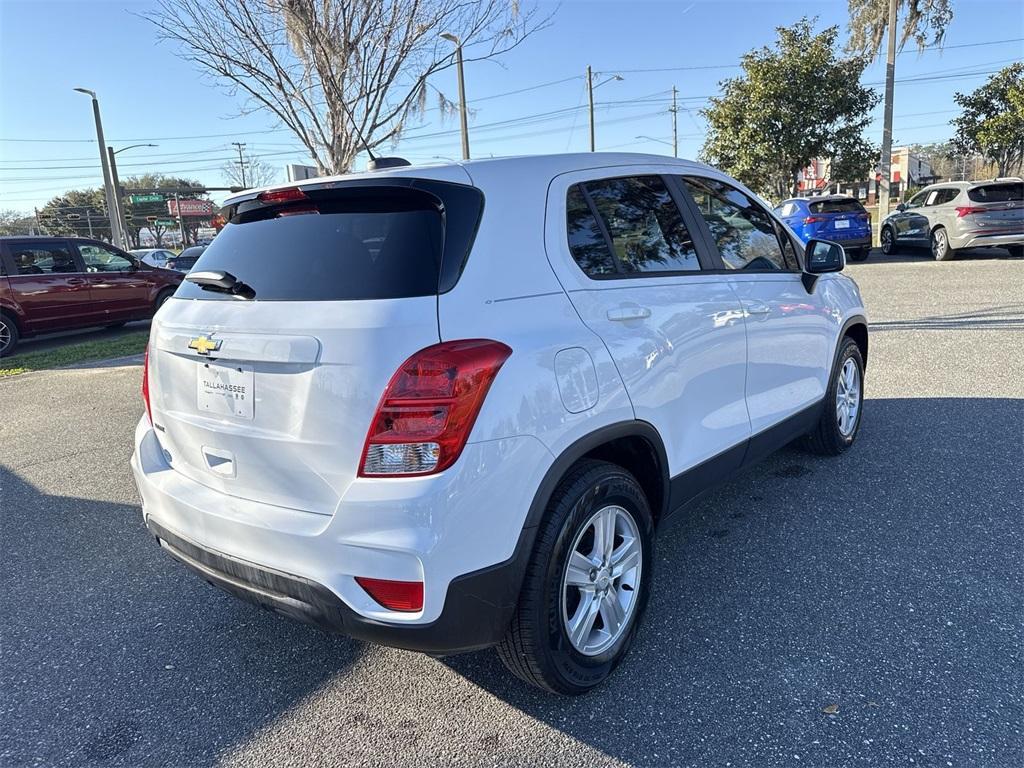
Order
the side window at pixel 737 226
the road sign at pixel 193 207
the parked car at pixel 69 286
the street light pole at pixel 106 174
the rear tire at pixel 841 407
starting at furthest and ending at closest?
the road sign at pixel 193 207 → the street light pole at pixel 106 174 → the parked car at pixel 69 286 → the rear tire at pixel 841 407 → the side window at pixel 737 226

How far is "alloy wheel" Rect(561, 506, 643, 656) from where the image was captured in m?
2.31

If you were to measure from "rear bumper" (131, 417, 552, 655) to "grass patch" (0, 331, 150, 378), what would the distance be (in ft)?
25.9

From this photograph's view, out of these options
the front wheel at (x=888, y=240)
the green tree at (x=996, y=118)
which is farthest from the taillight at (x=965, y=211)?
the green tree at (x=996, y=118)

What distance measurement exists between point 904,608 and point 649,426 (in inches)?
53.1

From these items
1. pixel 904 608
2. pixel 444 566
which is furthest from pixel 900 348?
pixel 444 566

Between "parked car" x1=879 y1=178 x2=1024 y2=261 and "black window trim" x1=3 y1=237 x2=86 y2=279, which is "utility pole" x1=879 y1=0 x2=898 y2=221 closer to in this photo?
"parked car" x1=879 y1=178 x2=1024 y2=261

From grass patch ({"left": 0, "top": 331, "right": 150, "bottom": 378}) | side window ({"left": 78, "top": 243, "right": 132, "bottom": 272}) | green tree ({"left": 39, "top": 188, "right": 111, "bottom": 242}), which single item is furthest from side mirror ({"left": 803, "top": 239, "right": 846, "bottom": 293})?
green tree ({"left": 39, "top": 188, "right": 111, "bottom": 242})

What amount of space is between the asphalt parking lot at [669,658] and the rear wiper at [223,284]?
4.65ft

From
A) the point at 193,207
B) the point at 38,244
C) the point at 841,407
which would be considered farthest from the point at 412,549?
the point at 193,207

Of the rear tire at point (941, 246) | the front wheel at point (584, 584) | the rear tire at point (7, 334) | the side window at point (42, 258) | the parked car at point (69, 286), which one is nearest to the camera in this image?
the front wheel at point (584, 584)

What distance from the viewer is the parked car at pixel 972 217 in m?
14.1

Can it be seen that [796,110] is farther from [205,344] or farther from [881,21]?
[205,344]

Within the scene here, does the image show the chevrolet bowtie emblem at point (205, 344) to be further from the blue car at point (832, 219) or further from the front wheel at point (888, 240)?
the front wheel at point (888, 240)

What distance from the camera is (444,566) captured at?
190cm
